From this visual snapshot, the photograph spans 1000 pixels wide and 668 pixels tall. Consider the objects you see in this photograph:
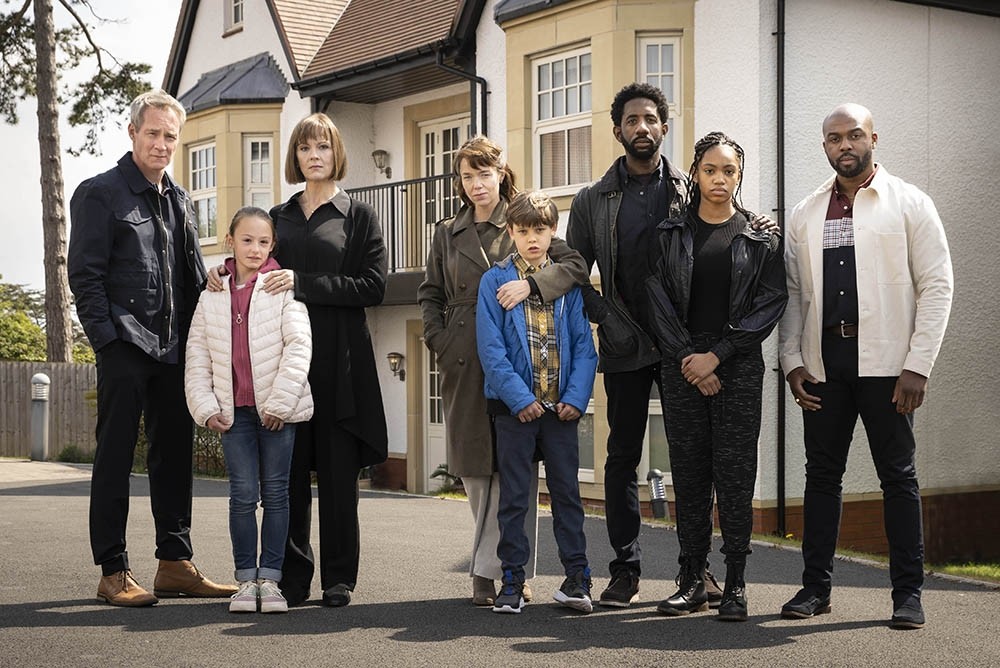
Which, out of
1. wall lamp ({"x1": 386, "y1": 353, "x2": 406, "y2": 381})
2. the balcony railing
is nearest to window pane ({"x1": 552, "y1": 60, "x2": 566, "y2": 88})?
the balcony railing

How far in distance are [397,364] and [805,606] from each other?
13242 millimetres

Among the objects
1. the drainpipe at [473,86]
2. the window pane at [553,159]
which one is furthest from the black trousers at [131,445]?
the drainpipe at [473,86]

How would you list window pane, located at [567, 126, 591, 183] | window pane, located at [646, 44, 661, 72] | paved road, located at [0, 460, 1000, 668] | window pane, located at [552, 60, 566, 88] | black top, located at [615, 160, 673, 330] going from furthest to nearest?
window pane, located at [552, 60, 566, 88] → window pane, located at [567, 126, 591, 183] → window pane, located at [646, 44, 661, 72] → black top, located at [615, 160, 673, 330] → paved road, located at [0, 460, 1000, 668]

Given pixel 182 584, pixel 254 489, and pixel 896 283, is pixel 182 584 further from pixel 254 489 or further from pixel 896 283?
pixel 896 283

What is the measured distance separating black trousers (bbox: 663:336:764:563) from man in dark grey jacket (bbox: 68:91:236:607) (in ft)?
7.56

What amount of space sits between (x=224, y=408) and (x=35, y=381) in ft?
54.3

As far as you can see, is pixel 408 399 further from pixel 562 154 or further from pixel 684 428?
pixel 684 428

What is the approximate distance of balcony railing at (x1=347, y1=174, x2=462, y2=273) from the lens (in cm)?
1800

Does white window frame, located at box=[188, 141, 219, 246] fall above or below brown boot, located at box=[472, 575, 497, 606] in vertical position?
above

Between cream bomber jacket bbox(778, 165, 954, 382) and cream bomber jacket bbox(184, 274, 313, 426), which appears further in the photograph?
cream bomber jacket bbox(184, 274, 313, 426)

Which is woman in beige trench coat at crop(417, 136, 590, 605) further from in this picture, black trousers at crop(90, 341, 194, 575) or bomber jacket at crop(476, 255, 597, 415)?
black trousers at crop(90, 341, 194, 575)

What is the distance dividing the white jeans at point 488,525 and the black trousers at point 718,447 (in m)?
0.72

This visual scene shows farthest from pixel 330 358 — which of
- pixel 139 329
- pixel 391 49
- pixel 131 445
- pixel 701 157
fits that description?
pixel 391 49

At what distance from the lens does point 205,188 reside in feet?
68.8
